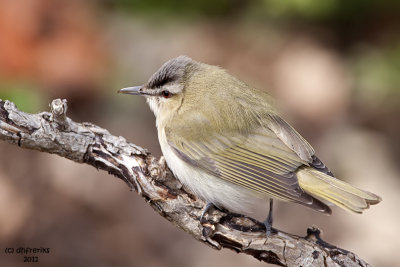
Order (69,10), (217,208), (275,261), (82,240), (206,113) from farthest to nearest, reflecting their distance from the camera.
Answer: (69,10), (82,240), (206,113), (217,208), (275,261)

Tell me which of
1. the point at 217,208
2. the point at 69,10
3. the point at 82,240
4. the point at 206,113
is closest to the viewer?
the point at 217,208

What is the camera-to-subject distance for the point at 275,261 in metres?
3.10

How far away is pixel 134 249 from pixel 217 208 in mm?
2184

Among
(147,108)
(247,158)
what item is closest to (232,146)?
(247,158)

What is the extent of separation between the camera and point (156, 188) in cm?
319

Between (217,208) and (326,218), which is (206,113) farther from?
(326,218)

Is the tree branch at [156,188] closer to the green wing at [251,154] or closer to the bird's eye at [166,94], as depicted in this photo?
the green wing at [251,154]

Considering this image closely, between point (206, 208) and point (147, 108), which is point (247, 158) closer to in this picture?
point (206, 208)

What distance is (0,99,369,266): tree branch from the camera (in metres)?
3.02

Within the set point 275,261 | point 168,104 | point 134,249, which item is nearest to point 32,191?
point 134,249

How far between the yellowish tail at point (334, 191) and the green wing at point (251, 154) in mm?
75

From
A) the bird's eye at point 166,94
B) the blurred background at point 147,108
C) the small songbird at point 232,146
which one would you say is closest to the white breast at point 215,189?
the small songbird at point 232,146

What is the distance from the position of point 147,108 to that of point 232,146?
3085 mm

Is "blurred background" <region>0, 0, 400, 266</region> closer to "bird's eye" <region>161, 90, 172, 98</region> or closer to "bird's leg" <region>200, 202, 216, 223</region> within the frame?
"bird's eye" <region>161, 90, 172, 98</region>
